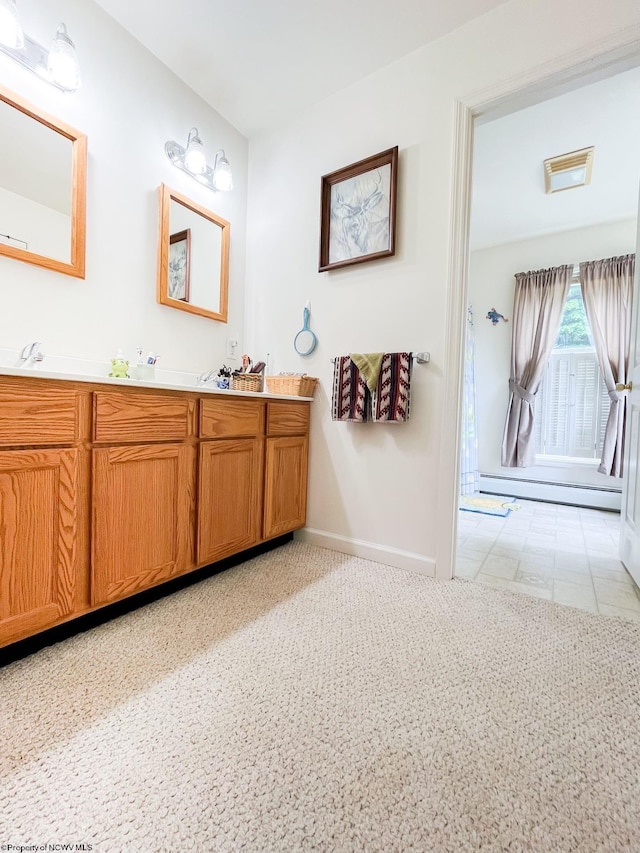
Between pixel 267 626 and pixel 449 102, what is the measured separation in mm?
2419

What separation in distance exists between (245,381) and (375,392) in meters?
0.72

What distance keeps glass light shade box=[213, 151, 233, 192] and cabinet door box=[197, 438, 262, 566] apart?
1517mm

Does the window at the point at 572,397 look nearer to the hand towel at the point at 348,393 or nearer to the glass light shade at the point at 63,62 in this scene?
the hand towel at the point at 348,393

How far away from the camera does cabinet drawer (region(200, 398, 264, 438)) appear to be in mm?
1623

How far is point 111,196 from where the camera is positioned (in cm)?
176

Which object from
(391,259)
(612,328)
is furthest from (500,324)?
(391,259)

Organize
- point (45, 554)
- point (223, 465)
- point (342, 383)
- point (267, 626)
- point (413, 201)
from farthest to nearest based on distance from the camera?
1. point (342, 383)
2. point (413, 201)
3. point (223, 465)
4. point (267, 626)
5. point (45, 554)

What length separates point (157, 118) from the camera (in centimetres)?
194

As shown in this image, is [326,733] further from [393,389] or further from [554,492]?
[554,492]

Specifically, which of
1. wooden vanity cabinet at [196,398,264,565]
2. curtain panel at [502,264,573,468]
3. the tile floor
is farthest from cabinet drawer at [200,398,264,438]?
curtain panel at [502,264,573,468]

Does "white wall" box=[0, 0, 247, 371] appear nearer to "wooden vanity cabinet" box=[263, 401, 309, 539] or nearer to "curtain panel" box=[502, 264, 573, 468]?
"wooden vanity cabinet" box=[263, 401, 309, 539]

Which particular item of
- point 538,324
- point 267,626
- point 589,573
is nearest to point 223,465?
point 267,626

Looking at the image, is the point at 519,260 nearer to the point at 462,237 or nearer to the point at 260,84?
the point at 462,237

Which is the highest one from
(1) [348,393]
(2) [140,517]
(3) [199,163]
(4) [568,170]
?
(4) [568,170]
